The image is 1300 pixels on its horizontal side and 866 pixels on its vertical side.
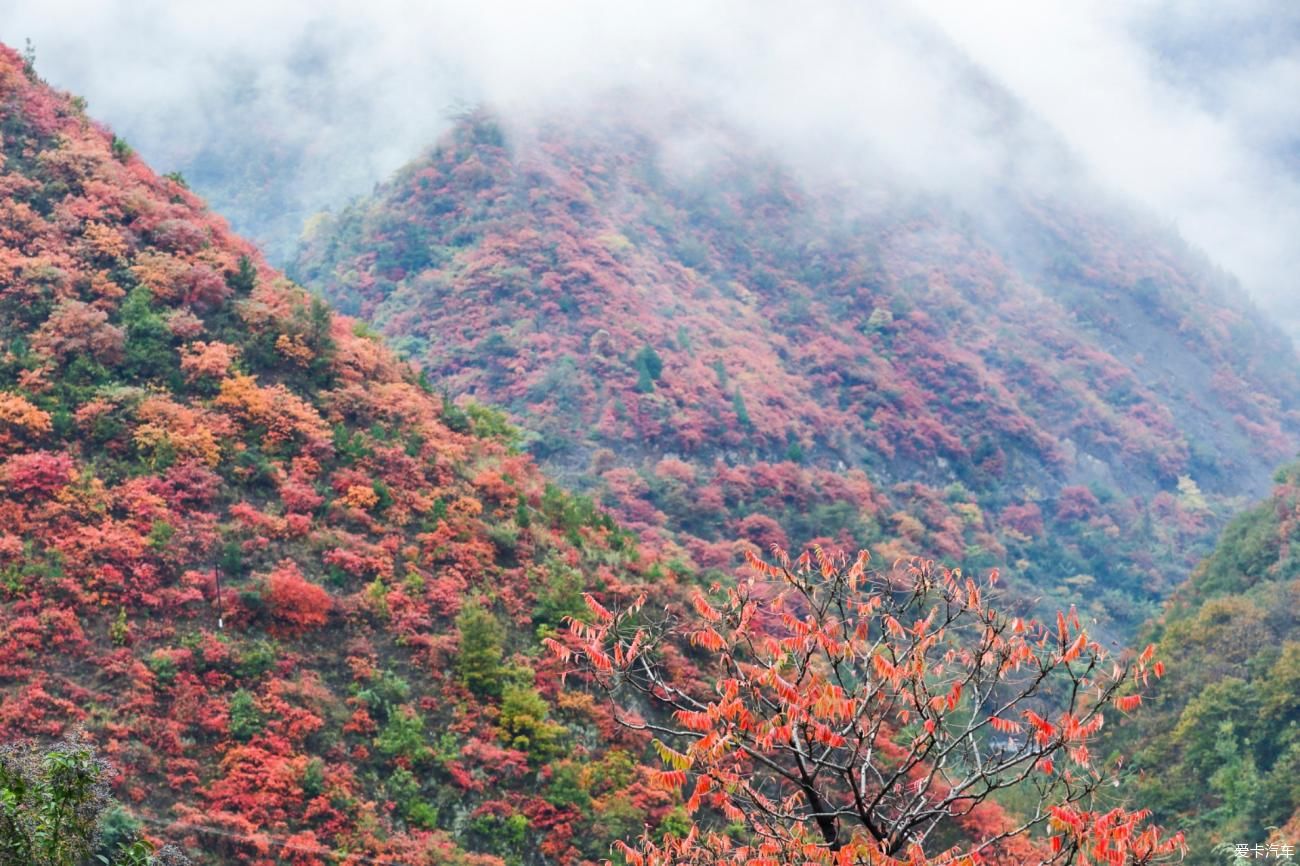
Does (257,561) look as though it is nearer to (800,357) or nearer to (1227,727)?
(1227,727)

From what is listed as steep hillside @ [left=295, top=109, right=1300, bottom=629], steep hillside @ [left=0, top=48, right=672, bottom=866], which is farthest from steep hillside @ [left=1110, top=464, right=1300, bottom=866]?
steep hillside @ [left=0, top=48, right=672, bottom=866]

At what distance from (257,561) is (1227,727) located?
81.7 feet

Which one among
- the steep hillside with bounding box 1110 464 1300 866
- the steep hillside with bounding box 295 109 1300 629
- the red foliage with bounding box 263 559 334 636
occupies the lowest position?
the red foliage with bounding box 263 559 334 636

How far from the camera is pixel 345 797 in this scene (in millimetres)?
18453

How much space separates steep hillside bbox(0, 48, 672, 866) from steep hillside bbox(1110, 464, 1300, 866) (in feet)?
50.9

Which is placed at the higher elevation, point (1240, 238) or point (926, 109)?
point (1240, 238)

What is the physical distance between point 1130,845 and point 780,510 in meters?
41.9

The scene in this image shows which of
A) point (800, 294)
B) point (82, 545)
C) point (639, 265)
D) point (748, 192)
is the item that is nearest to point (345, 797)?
point (82, 545)

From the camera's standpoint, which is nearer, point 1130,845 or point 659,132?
point 1130,845

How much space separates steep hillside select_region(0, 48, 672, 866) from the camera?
18219mm

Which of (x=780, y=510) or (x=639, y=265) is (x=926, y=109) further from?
(x=780, y=510)

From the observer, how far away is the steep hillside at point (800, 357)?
171 feet

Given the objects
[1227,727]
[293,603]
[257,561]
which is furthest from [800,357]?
[293,603]

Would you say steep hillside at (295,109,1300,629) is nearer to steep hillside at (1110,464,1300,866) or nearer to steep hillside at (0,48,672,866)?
steep hillside at (1110,464,1300,866)
